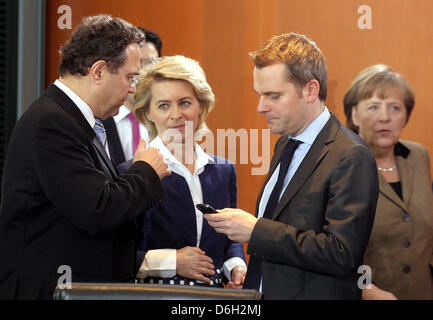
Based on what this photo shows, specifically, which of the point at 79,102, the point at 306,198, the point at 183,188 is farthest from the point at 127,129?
the point at 306,198

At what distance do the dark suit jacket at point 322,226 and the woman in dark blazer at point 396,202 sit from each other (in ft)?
2.95

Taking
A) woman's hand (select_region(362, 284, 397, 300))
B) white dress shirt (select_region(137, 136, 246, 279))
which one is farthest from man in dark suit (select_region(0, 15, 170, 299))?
woman's hand (select_region(362, 284, 397, 300))

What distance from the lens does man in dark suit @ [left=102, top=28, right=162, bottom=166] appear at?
11.3 ft

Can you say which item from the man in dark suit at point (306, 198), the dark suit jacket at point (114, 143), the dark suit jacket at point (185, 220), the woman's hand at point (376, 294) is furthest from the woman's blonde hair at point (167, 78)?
the woman's hand at point (376, 294)

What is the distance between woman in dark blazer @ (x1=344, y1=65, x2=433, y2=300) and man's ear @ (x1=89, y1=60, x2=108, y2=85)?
1.44 m

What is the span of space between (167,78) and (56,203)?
932 mm

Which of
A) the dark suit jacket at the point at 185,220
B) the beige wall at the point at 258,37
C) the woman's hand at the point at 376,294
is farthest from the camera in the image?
the beige wall at the point at 258,37

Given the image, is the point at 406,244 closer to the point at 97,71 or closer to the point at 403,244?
the point at 403,244

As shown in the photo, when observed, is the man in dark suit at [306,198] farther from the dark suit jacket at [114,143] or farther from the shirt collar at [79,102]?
the dark suit jacket at [114,143]

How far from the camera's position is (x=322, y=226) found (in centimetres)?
194

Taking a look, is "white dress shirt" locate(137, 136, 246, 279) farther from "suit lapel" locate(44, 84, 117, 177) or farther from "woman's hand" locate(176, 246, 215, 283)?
"suit lapel" locate(44, 84, 117, 177)

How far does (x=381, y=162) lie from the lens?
2.99 metres

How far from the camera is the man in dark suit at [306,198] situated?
185 cm
